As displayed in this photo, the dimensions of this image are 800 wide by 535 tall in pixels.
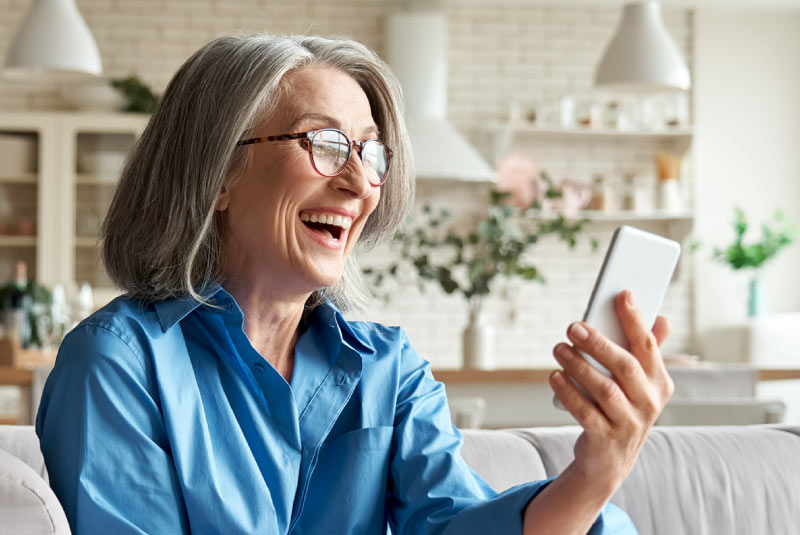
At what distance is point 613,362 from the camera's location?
3.37 feet

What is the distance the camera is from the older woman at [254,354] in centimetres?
125

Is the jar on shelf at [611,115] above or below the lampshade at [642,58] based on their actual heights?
below

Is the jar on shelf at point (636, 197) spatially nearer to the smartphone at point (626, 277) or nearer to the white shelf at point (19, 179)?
the white shelf at point (19, 179)

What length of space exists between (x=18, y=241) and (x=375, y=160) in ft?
16.1

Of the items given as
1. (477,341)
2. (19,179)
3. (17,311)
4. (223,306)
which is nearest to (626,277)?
(223,306)

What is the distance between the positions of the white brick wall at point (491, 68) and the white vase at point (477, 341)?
2.01 m

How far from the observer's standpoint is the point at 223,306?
1.41 metres

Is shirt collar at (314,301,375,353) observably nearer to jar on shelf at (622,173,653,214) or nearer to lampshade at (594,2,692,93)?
lampshade at (594,2,692,93)

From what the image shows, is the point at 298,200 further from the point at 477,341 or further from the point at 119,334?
the point at 477,341

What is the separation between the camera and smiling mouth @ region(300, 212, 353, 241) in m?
1.43

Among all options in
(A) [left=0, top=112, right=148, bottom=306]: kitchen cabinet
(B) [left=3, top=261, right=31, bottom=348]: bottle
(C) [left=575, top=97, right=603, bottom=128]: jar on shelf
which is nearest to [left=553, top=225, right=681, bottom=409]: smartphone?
(B) [left=3, top=261, right=31, bottom=348]: bottle

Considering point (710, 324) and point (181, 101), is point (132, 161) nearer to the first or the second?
point (181, 101)

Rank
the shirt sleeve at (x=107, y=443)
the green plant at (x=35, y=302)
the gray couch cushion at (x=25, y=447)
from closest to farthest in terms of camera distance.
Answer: the shirt sleeve at (x=107, y=443), the gray couch cushion at (x=25, y=447), the green plant at (x=35, y=302)

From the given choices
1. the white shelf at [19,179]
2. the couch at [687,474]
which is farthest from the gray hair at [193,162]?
the white shelf at [19,179]
